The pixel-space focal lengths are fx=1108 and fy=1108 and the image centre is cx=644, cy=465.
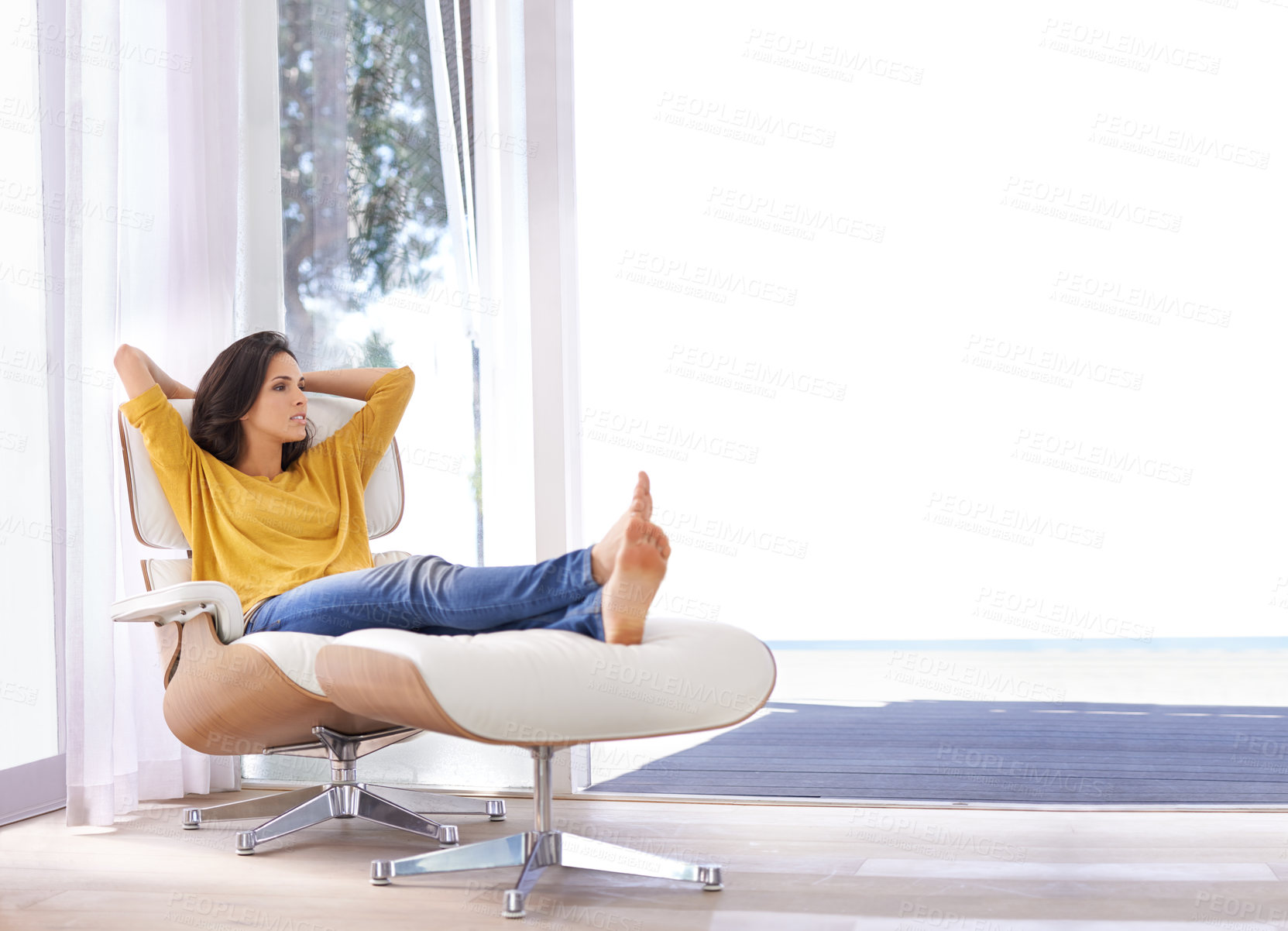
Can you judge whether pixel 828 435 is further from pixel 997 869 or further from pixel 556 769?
pixel 997 869

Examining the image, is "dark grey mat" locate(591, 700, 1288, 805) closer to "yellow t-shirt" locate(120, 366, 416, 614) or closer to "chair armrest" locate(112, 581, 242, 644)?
"yellow t-shirt" locate(120, 366, 416, 614)

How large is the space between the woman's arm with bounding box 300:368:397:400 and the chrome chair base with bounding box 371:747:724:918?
3.65 feet

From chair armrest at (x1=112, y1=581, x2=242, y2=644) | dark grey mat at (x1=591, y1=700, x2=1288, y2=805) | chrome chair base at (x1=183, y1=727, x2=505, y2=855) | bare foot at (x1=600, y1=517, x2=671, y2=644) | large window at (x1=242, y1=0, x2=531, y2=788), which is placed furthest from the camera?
large window at (x1=242, y1=0, x2=531, y2=788)

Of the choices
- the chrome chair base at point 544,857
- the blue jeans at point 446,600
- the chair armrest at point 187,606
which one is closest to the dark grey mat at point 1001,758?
the chrome chair base at point 544,857

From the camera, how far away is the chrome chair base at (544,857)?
1.77 metres

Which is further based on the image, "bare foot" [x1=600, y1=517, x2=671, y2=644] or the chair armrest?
the chair armrest

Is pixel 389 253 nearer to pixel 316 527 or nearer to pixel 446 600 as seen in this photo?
pixel 316 527

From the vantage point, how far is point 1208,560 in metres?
6.05

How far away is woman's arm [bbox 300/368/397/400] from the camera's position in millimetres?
2568

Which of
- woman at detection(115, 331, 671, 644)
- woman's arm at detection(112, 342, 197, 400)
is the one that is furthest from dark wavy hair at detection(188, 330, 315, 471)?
woman's arm at detection(112, 342, 197, 400)

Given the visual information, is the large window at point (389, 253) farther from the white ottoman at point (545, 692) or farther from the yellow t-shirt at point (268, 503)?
the white ottoman at point (545, 692)

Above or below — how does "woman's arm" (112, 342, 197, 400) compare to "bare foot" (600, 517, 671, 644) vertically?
above

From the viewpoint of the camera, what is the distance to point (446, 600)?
6.30 feet

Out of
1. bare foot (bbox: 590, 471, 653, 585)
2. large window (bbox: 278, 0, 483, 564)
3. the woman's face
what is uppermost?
large window (bbox: 278, 0, 483, 564)
